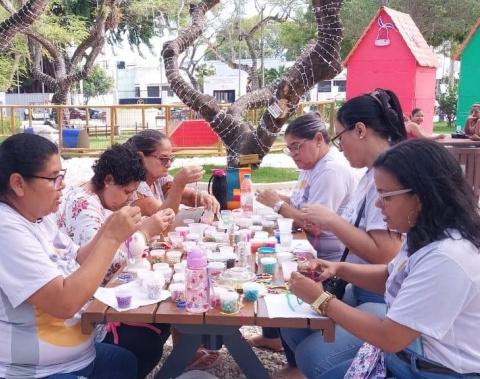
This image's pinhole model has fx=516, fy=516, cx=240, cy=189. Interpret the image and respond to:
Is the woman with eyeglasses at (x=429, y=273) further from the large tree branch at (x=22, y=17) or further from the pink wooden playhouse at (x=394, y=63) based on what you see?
the pink wooden playhouse at (x=394, y=63)

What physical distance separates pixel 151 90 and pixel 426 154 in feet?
180

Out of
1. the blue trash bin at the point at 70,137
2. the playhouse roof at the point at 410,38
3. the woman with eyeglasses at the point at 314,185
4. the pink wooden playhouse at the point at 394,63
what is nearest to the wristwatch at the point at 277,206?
the woman with eyeglasses at the point at 314,185

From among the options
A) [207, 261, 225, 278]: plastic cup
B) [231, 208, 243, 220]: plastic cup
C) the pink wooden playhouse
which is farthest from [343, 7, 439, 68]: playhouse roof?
[207, 261, 225, 278]: plastic cup

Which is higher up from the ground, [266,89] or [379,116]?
[266,89]

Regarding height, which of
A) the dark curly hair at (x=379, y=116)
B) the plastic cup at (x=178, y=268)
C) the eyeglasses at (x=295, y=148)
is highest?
the dark curly hair at (x=379, y=116)

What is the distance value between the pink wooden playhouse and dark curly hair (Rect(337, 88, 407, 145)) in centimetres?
1036

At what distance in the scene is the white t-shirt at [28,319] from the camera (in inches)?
69.1

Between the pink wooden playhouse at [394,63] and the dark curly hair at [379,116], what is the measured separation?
1036 cm

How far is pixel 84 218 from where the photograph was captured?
2.54 metres

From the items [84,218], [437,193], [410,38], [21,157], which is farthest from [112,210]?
[410,38]

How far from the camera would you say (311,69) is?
7996mm

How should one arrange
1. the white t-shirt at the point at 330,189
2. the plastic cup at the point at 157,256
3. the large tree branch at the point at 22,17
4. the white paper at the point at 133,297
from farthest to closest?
the large tree branch at the point at 22,17
the white t-shirt at the point at 330,189
the plastic cup at the point at 157,256
the white paper at the point at 133,297

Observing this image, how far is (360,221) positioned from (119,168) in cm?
123

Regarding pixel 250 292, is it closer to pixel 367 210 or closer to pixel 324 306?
pixel 324 306
